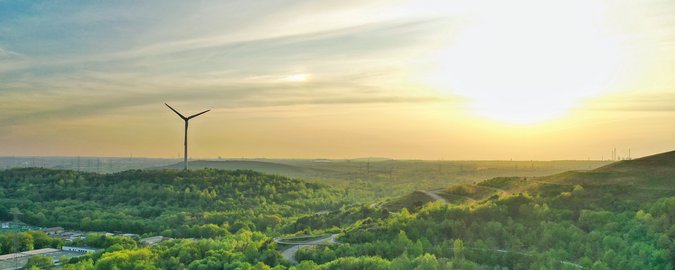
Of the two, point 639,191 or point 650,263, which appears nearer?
point 650,263

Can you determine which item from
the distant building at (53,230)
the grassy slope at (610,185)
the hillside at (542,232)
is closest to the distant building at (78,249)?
the distant building at (53,230)

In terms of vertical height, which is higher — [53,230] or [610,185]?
[610,185]

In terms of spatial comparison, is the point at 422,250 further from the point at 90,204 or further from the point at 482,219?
the point at 90,204

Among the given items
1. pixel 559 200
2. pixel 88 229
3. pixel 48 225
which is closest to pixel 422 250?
pixel 559 200

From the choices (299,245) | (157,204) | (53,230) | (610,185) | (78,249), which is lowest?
(78,249)

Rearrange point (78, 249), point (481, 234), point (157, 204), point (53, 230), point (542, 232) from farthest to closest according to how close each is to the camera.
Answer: point (157, 204) → point (53, 230) → point (78, 249) → point (481, 234) → point (542, 232)

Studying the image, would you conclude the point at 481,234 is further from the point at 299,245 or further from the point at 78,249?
the point at 78,249

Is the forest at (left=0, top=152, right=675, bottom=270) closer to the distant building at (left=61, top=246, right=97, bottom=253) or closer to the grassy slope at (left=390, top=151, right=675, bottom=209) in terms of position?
the grassy slope at (left=390, top=151, right=675, bottom=209)

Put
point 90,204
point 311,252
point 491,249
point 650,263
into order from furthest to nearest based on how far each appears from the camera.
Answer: point 90,204 → point 311,252 → point 491,249 → point 650,263

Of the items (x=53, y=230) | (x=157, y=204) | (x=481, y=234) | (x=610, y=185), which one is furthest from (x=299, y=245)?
(x=157, y=204)

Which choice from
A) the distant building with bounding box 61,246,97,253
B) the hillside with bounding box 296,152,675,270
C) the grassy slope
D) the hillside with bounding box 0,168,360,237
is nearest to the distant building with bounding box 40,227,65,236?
the hillside with bounding box 0,168,360,237

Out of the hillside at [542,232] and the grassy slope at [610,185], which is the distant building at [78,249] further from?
the grassy slope at [610,185]
